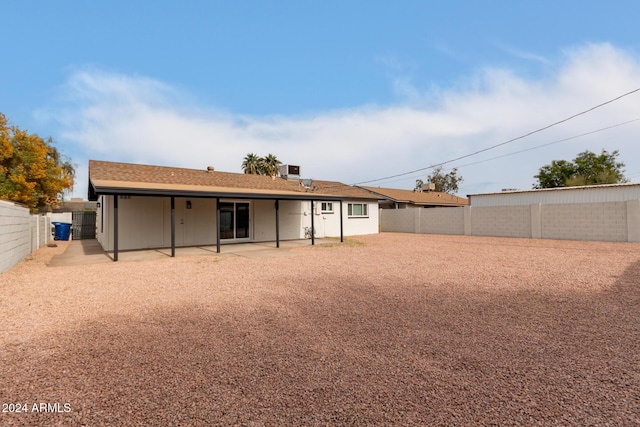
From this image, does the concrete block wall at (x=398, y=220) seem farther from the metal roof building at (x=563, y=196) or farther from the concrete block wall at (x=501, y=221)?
the concrete block wall at (x=501, y=221)

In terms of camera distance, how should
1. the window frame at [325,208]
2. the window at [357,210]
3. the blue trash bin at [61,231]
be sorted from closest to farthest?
the blue trash bin at [61,231] < the window frame at [325,208] < the window at [357,210]

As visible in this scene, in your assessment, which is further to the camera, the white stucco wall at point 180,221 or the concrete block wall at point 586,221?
the concrete block wall at point 586,221

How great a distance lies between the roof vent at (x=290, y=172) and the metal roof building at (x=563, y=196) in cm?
1277

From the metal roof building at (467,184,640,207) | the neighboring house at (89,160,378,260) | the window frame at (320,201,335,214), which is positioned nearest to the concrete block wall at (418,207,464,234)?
the metal roof building at (467,184,640,207)

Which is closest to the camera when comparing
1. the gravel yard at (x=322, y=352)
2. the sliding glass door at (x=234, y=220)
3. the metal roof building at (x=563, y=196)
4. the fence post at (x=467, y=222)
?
the gravel yard at (x=322, y=352)

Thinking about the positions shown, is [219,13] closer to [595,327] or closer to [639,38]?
[595,327]

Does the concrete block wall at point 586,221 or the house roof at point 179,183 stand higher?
the house roof at point 179,183

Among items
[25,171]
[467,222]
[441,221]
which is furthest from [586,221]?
[25,171]

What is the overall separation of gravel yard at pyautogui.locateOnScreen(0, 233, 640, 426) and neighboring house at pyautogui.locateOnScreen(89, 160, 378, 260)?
18.2 ft

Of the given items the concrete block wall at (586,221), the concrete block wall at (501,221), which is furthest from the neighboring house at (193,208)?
the concrete block wall at (586,221)

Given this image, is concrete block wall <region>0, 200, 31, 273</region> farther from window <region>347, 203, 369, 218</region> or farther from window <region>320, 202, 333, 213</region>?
window <region>347, 203, 369, 218</region>

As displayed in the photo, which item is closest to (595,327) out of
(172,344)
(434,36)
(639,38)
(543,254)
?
(172,344)

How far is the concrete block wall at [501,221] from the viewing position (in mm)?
18453

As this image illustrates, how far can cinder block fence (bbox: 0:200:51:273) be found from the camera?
8094 millimetres
